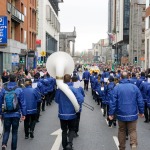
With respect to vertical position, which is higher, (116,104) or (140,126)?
(116,104)

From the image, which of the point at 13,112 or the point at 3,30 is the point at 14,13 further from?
the point at 13,112

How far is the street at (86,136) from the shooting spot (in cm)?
914

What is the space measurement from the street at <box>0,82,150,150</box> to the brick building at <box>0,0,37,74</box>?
15.6 metres

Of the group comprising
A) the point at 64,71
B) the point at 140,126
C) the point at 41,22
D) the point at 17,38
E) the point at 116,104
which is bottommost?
the point at 140,126

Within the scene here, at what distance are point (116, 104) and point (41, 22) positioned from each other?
59.8 m

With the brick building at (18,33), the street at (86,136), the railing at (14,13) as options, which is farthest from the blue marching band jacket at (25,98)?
the railing at (14,13)

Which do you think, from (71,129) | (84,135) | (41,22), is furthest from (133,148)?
(41,22)

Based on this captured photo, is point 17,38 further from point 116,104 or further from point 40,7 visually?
point 116,104

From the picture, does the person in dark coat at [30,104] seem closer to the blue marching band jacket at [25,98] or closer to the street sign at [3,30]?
the blue marching band jacket at [25,98]

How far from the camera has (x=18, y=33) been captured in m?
42.2

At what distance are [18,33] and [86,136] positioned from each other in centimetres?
3325

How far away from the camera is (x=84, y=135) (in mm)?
10539

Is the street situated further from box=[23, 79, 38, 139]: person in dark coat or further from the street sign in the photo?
the street sign

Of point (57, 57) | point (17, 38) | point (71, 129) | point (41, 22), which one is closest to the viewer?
point (71, 129)
